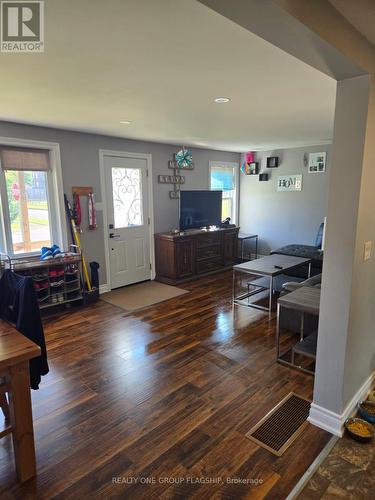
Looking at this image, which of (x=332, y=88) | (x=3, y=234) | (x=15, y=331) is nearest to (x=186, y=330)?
(x=15, y=331)

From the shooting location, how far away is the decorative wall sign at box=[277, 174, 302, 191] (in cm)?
607

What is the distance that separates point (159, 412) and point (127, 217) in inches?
135

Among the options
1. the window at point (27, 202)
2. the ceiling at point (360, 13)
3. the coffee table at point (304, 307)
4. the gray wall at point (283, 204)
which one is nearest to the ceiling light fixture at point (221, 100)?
the ceiling at point (360, 13)

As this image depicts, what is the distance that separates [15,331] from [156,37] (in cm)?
181

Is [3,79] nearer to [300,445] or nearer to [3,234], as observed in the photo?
[3,234]

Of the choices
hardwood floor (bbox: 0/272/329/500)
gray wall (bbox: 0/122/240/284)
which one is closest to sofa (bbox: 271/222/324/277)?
hardwood floor (bbox: 0/272/329/500)

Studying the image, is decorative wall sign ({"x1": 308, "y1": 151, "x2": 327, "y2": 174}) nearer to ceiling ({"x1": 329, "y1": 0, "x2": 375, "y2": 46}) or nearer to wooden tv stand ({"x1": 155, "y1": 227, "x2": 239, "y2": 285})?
wooden tv stand ({"x1": 155, "y1": 227, "x2": 239, "y2": 285})

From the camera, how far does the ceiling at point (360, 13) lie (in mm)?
1347

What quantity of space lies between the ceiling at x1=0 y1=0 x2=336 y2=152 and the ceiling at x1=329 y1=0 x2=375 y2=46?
41 centimetres

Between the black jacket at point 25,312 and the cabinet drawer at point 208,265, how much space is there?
3831 mm

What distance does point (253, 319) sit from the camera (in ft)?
12.6

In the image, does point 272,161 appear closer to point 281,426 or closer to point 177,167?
point 177,167

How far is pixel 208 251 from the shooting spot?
584cm

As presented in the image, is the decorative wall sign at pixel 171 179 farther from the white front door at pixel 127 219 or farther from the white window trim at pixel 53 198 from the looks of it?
the white window trim at pixel 53 198
